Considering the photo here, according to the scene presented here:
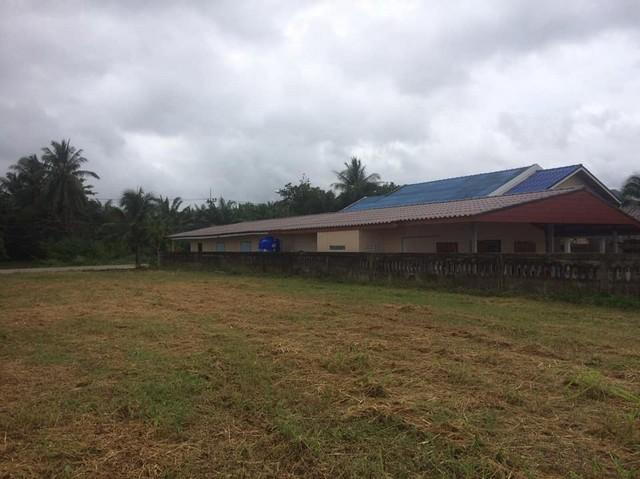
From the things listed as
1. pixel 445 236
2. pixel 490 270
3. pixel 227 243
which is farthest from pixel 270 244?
pixel 490 270

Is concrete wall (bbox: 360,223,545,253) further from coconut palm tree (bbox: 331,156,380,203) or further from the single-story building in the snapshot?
coconut palm tree (bbox: 331,156,380,203)

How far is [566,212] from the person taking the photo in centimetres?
1658

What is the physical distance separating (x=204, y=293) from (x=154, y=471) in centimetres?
1068

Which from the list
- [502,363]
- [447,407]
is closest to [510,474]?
[447,407]

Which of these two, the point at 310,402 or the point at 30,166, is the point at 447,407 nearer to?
the point at 310,402

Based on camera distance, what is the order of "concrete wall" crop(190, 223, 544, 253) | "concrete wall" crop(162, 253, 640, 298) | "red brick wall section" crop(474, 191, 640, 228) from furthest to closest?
1. "concrete wall" crop(190, 223, 544, 253)
2. "red brick wall section" crop(474, 191, 640, 228)
3. "concrete wall" crop(162, 253, 640, 298)

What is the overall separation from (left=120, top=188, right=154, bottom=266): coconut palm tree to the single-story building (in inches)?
251

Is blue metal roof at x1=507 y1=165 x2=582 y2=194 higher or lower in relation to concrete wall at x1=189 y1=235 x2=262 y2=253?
higher

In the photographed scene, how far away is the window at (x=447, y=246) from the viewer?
18.0 m

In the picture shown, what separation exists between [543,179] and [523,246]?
30.0 ft

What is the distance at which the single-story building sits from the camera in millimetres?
16203

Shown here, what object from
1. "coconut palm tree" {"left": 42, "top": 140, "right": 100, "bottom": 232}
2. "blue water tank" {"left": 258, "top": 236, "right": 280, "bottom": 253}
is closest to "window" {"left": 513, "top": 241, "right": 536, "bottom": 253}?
"blue water tank" {"left": 258, "top": 236, "right": 280, "bottom": 253}

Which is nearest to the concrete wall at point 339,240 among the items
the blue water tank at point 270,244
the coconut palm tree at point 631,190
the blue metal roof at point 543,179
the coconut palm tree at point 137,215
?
the blue water tank at point 270,244

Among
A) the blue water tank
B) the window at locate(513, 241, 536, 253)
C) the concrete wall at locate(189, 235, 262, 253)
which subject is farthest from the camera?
the concrete wall at locate(189, 235, 262, 253)
